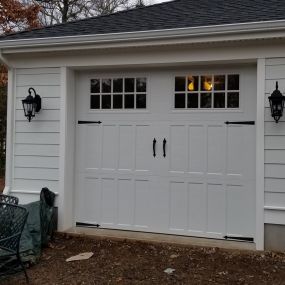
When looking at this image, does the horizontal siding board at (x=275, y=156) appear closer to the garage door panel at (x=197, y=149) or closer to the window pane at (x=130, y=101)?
the garage door panel at (x=197, y=149)

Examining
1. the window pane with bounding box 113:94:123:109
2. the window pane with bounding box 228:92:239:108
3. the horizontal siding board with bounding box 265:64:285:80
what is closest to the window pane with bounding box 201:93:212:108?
the window pane with bounding box 228:92:239:108

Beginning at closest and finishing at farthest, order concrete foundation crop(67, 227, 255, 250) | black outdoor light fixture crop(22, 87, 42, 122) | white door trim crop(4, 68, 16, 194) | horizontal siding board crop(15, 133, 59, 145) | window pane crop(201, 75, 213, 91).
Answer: concrete foundation crop(67, 227, 255, 250), window pane crop(201, 75, 213, 91), black outdoor light fixture crop(22, 87, 42, 122), horizontal siding board crop(15, 133, 59, 145), white door trim crop(4, 68, 16, 194)

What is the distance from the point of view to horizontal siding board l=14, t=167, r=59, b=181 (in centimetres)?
622

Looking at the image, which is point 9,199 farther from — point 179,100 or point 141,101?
point 179,100

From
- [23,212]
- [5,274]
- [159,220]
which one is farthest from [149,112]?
[5,274]

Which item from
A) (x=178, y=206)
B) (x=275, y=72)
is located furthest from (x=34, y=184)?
(x=275, y=72)

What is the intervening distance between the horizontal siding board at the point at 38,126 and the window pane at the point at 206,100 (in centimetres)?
205

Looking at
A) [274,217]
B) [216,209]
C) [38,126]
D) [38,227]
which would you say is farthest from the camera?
[38,126]

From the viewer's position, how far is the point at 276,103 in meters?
5.07

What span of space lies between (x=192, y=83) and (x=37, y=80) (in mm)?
2228

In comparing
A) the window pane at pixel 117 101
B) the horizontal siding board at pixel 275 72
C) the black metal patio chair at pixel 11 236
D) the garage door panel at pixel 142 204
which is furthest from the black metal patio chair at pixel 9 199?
the horizontal siding board at pixel 275 72

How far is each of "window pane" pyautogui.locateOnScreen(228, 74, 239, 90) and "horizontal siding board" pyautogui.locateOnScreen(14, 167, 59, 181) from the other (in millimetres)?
2667

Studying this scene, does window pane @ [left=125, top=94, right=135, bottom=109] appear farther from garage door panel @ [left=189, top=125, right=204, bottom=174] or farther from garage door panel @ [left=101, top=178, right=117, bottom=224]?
garage door panel @ [left=101, top=178, right=117, bottom=224]

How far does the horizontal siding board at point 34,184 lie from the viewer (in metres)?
6.21
